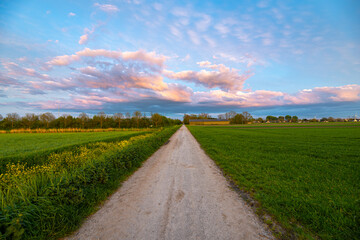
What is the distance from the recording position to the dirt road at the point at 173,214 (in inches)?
118

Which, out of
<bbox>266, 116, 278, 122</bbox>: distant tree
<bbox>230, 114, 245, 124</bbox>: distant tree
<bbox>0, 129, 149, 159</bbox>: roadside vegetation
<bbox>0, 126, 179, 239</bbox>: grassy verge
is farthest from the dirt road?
<bbox>266, 116, 278, 122</bbox>: distant tree

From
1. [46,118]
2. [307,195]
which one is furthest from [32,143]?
[46,118]

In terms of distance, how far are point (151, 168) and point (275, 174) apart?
20.7 feet

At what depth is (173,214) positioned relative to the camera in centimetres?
363

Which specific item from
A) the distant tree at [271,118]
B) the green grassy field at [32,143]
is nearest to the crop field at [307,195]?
the green grassy field at [32,143]

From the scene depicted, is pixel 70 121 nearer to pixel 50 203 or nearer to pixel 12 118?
pixel 12 118

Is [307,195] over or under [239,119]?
under

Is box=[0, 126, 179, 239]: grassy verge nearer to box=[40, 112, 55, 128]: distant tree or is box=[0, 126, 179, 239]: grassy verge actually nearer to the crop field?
the crop field

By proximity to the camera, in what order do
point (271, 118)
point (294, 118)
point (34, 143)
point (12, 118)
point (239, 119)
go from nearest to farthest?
point (34, 143) < point (12, 118) < point (239, 119) < point (294, 118) < point (271, 118)

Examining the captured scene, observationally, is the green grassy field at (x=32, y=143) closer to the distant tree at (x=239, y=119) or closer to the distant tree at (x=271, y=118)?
the distant tree at (x=239, y=119)

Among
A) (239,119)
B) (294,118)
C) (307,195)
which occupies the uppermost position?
(294,118)

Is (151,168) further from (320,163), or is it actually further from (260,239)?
(320,163)

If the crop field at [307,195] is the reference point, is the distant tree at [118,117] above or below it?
above

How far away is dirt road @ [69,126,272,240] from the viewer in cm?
299
